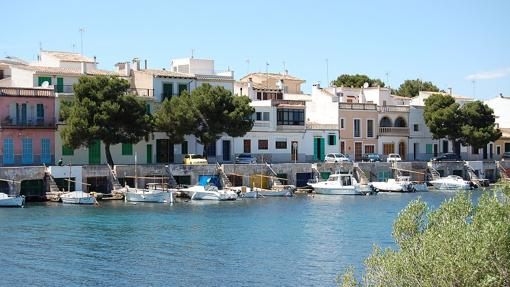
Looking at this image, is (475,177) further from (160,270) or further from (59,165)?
(160,270)

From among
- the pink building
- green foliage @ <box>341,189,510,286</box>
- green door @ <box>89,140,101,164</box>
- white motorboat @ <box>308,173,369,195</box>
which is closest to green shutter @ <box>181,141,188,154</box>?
green door @ <box>89,140,101,164</box>

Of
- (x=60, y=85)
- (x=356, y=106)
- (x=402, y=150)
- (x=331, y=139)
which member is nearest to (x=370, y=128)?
(x=356, y=106)

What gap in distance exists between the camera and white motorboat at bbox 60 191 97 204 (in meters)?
65.3

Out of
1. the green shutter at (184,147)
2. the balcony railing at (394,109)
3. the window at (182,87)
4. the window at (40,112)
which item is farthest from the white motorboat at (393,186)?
the window at (40,112)

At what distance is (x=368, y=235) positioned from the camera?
49.9 m

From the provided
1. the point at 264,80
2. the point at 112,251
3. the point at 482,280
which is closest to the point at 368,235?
the point at 112,251

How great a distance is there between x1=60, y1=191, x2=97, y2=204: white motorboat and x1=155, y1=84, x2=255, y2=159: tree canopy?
13.5 metres

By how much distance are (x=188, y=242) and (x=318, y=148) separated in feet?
159

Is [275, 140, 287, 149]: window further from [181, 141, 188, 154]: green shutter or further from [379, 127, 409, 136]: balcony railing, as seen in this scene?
[379, 127, 409, 136]: balcony railing

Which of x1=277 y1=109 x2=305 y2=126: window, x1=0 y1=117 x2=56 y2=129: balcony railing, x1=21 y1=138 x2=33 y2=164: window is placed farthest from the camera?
x1=277 y1=109 x2=305 y2=126: window

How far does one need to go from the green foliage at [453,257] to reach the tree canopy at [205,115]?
176ft

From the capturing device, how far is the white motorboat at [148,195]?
226 ft

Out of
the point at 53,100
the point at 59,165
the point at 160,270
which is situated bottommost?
the point at 160,270

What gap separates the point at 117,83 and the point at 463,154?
51785 mm
